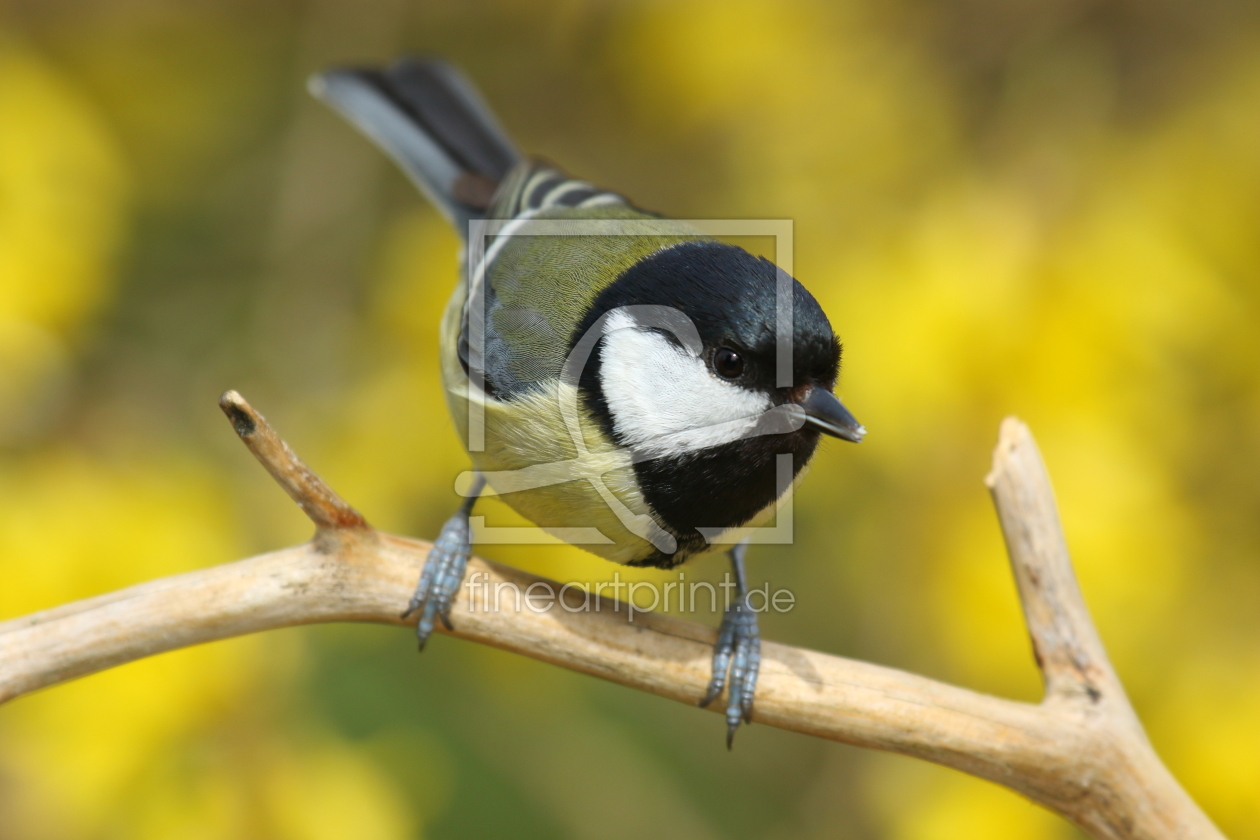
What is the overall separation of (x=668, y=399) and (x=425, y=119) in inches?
38.5

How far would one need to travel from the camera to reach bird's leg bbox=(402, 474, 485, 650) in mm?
1289

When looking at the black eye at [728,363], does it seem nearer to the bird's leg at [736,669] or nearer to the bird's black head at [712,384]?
the bird's black head at [712,384]

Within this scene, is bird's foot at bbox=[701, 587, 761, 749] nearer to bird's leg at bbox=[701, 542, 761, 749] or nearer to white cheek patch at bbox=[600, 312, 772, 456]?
bird's leg at bbox=[701, 542, 761, 749]

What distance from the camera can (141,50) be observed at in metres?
2.21

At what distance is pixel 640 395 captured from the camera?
120 centimetres

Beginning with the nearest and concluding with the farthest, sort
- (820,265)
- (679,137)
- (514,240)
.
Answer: (514,240) < (820,265) < (679,137)

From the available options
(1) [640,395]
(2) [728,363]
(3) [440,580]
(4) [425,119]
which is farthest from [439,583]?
(4) [425,119]

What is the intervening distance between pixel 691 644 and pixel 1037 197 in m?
1.01

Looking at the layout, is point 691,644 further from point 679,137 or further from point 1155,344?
point 679,137

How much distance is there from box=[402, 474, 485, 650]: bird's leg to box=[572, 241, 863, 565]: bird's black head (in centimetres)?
27

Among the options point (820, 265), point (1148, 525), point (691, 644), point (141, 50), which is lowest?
point (691, 644)

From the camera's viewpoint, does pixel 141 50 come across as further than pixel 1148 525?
Yes

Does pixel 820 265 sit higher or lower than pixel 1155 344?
higher

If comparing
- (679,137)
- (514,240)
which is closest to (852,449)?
(514,240)
